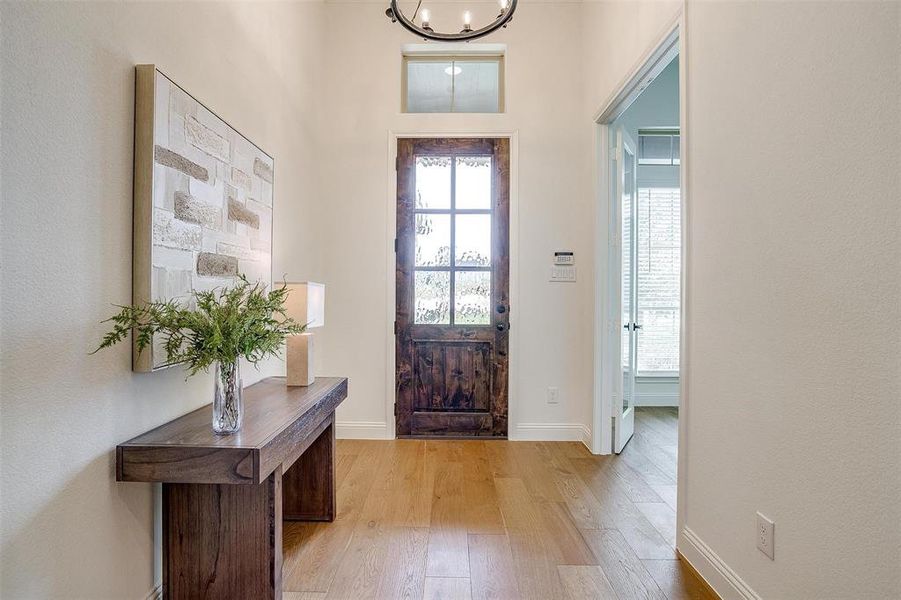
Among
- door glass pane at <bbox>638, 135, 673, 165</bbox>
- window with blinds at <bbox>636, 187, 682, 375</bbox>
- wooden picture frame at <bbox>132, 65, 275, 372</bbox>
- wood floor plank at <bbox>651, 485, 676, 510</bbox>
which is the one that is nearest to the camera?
wooden picture frame at <bbox>132, 65, 275, 372</bbox>

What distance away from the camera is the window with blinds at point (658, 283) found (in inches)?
183

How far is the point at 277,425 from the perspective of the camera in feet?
5.22

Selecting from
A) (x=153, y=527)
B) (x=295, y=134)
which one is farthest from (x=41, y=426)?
(x=295, y=134)

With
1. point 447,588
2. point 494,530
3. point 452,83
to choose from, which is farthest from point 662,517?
point 452,83

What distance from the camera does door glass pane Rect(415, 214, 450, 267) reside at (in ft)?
11.6

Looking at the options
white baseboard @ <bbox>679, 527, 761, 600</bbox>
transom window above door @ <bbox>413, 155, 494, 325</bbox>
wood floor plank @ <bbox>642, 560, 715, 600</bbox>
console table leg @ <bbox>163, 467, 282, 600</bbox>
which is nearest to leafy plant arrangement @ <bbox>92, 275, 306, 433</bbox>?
console table leg @ <bbox>163, 467, 282, 600</bbox>

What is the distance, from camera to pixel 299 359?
2242mm

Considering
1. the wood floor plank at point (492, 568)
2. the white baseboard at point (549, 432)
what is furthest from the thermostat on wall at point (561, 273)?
Result: the wood floor plank at point (492, 568)

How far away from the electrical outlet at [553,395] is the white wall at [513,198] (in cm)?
4

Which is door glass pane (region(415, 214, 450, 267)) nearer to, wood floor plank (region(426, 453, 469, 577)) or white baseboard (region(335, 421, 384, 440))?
white baseboard (region(335, 421, 384, 440))

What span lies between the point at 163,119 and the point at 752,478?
2271 mm

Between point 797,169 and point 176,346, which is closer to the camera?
point 797,169

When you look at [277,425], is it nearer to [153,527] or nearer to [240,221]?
[153,527]

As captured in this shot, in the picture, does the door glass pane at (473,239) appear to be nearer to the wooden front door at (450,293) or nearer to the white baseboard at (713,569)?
the wooden front door at (450,293)
